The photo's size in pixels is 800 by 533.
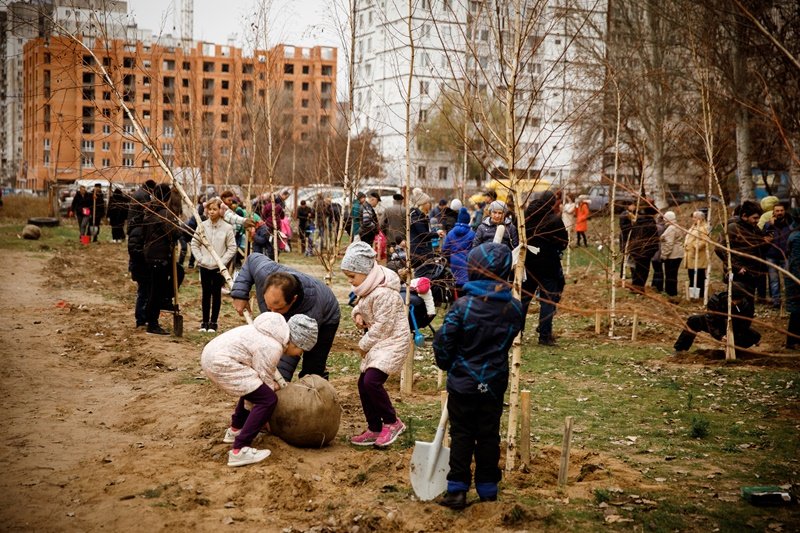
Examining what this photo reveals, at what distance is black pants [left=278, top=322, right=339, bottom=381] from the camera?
Answer: 738 cm

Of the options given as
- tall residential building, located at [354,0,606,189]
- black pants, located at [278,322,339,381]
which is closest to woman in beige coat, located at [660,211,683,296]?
tall residential building, located at [354,0,606,189]

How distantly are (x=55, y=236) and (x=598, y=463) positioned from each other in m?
28.3

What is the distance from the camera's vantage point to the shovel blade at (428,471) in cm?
579

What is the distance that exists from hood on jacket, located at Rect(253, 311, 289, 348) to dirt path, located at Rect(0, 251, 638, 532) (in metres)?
1.01

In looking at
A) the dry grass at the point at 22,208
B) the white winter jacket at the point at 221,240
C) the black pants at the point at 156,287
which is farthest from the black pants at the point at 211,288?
the dry grass at the point at 22,208

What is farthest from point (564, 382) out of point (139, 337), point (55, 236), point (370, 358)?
point (55, 236)

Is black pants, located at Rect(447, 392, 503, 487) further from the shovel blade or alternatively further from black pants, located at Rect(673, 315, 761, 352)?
black pants, located at Rect(673, 315, 761, 352)

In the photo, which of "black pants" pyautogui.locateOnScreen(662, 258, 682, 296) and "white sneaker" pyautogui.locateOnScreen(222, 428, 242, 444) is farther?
"black pants" pyautogui.locateOnScreen(662, 258, 682, 296)

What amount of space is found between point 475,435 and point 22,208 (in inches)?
1628

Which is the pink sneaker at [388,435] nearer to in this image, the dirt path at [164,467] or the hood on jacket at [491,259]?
the dirt path at [164,467]

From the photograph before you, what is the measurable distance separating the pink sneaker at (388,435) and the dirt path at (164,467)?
0.10m

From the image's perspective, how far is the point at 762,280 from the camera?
17.2 m

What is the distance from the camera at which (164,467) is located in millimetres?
6332

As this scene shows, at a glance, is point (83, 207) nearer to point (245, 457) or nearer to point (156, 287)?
point (156, 287)
